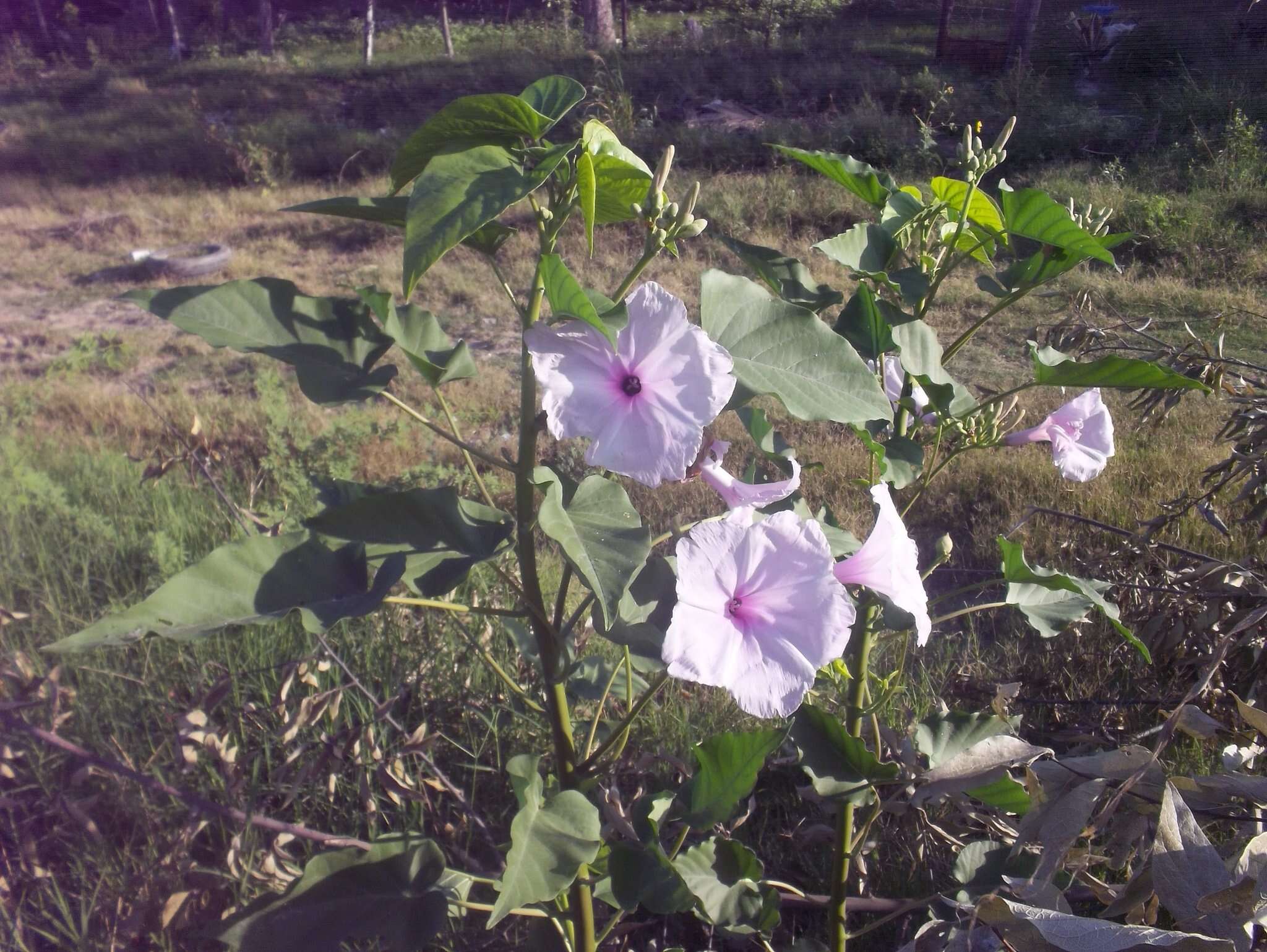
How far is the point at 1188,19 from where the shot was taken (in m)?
7.55

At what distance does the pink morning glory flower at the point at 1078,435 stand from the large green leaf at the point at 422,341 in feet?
2.32

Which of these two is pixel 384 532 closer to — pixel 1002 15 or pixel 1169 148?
pixel 1169 148

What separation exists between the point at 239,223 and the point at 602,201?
6.83 meters

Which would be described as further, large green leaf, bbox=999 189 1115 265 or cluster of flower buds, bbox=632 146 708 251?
large green leaf, bbox=999 189 1115 265

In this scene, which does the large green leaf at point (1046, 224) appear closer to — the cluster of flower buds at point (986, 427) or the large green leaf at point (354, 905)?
the cluster of flower buds at point (986, 427)

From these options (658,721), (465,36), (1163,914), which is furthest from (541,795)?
(465,36)

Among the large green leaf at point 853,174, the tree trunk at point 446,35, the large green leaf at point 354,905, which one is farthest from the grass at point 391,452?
the tree trunk at point 446,35

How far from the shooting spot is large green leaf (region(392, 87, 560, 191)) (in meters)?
0.75

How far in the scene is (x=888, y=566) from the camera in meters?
0.89

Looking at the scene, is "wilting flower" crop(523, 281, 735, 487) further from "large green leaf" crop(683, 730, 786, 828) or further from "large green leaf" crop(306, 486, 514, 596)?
"large green leaf" crop(683, 730, 786, 828)

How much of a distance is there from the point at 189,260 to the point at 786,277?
5.58 metres

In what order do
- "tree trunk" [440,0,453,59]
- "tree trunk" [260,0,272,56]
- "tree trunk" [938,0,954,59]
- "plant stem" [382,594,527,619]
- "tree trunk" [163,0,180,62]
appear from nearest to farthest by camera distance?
1. "plant stem" [382,594,527,619]
2. "tree trunk" [938,0,954,59]
3. "tree trunk" [440,0,453,59]
4. "tree trunk" [163,0,180,62]
5. "tree trunk" [260,0,272,56]

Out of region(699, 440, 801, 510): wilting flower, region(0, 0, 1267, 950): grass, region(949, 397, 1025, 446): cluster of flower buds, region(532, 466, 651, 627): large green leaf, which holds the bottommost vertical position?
region(0, 0, 1267, 950): grass

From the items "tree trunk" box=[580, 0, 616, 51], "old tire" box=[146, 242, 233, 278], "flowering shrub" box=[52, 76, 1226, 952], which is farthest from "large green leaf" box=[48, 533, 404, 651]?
"tree trunk" box=[580, 0, 616, 51]
